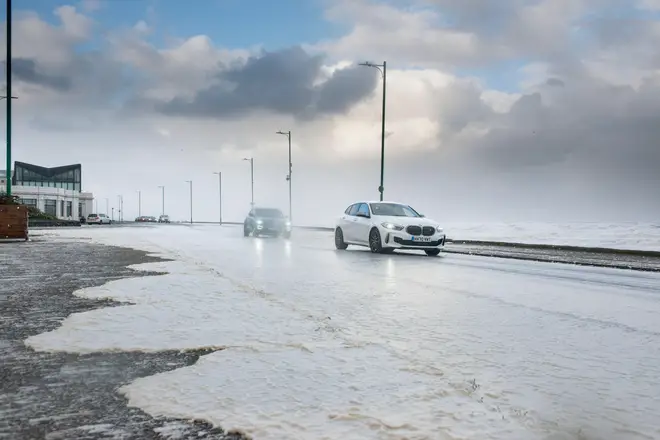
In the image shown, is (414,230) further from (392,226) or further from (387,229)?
(387,229)

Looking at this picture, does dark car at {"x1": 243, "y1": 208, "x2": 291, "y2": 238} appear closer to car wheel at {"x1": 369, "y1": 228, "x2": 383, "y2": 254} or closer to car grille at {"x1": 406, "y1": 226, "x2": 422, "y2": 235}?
car wheel at {"x1": 369, "y1": 228, "x2": 383, "y2": 254}

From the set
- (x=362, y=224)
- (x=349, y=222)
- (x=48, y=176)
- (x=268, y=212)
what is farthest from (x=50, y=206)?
(x=362, y=224)

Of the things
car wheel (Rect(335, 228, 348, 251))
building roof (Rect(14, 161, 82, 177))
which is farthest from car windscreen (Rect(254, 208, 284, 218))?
building roof (Rect(14, 161, 82, 177))

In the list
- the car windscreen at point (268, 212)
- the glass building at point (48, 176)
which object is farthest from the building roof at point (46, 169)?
the car windscreen at point (268, 212)

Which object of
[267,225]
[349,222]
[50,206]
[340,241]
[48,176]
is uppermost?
[48,176]

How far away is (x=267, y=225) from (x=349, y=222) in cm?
1378

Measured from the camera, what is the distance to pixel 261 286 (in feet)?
33.4

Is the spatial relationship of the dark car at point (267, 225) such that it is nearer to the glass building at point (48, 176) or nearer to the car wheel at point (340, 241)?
the car wheel at point (340, 241)

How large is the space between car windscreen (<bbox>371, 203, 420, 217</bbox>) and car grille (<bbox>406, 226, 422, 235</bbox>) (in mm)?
1419

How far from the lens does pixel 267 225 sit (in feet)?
114

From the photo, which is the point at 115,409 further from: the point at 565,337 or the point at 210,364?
the point at 565,337

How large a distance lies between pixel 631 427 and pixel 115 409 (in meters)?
2.86

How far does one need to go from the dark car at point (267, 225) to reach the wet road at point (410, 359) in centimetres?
2421

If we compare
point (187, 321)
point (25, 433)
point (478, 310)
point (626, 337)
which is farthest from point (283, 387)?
point (478, 310)
